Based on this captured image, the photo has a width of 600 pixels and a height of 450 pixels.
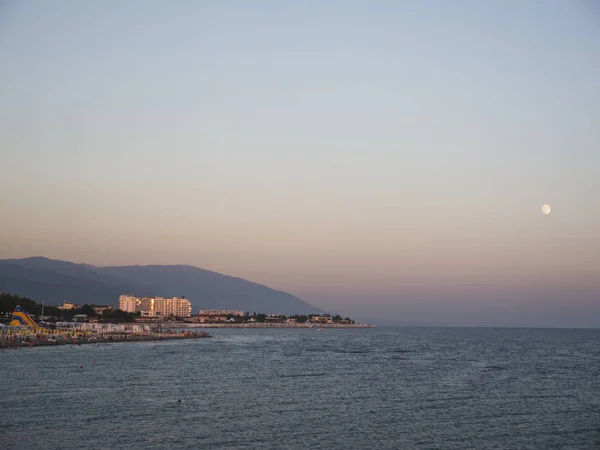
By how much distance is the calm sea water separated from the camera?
38031mm

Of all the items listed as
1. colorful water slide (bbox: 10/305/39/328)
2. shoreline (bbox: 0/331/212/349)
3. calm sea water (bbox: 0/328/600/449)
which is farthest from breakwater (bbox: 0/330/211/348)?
calm sea water (bbox: 0/328/600/449)

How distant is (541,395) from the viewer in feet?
193

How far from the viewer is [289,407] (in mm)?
49156

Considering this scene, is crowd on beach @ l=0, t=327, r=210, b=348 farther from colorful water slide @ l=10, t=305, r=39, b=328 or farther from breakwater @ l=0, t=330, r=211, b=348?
colorful water slide @ l=10, t=305, r=39, b=328

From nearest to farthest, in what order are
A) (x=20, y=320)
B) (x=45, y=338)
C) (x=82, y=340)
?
(x=45, y=338)
(x=82, y=340)
(x=20, y=320)

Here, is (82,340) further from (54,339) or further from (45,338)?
(45,338)

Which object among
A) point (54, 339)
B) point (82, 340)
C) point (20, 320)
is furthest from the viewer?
point (20, 320)

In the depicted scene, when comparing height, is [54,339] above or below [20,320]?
below

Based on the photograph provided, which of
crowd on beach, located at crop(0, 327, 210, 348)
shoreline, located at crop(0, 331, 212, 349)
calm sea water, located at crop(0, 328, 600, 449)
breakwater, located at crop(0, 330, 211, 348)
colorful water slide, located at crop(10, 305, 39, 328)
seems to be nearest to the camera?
calm sea water, located at crop(0, 328, 600, 449)

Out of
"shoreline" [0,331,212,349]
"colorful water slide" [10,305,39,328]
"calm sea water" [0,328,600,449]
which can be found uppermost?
"colorful water slide" [10,305,39,328]

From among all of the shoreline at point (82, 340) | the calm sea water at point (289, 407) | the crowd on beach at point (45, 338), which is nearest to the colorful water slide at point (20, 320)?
the crowd on beach at point (45, 338)

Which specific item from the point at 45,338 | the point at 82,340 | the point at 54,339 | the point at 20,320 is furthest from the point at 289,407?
the point at 20,320

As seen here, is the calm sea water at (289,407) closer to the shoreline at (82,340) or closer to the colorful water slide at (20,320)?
the shoreline at (82,340)

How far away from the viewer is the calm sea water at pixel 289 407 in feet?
125
